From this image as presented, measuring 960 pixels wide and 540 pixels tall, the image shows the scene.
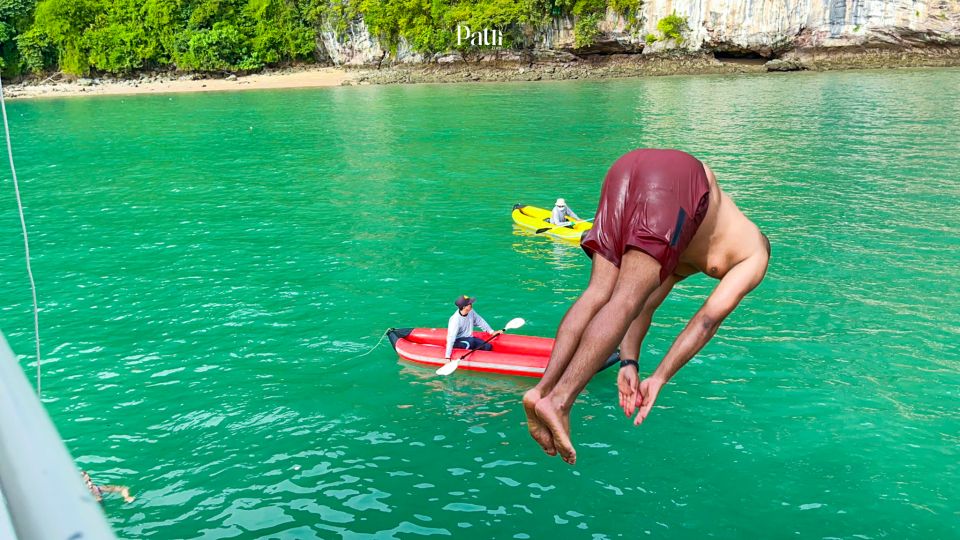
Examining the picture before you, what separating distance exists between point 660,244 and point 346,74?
69.2 meters

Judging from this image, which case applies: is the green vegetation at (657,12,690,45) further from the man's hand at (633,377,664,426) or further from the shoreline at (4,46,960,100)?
the man's hand at (633,377,664,426)

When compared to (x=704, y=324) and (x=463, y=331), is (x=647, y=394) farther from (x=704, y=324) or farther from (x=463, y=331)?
(x=463, y=331)

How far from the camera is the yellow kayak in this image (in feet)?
63.4

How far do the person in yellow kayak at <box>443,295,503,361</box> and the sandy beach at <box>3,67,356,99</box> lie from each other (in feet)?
188

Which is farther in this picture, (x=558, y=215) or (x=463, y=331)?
(x=558, y=215)

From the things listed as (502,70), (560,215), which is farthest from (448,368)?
(502,70)

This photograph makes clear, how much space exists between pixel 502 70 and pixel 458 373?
5706 cm

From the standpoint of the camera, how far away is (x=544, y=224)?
65.2 ft

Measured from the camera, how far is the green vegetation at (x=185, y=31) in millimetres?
70688

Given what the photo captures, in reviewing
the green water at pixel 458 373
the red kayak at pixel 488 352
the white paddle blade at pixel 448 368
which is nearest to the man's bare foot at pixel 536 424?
the green water at pixel 458 373

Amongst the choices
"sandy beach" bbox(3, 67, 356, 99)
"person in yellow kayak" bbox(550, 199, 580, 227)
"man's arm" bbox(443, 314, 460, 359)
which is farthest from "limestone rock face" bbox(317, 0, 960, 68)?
"man's arm" bbox(443, 314, 460, 359)

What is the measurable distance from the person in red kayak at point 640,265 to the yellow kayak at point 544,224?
13.5 m

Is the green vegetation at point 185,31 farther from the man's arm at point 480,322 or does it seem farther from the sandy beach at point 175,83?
the man's arm at point 480,322

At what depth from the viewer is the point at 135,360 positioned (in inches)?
530
